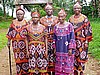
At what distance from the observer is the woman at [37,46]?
18.0 feet

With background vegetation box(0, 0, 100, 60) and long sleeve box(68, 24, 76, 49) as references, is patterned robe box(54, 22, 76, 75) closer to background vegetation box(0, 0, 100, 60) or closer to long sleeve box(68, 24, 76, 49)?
long sleeve box(68, 24, 76, 49)

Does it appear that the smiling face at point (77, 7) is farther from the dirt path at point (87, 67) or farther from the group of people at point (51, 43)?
the dirt path at point (87, 67)

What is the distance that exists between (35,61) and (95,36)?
26.7 feet

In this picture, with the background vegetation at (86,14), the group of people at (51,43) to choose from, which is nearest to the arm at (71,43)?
the group of people at (51,43)

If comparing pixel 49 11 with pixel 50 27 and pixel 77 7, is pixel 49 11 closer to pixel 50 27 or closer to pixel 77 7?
pixel 50 27

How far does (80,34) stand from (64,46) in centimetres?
65

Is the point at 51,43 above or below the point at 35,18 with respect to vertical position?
below

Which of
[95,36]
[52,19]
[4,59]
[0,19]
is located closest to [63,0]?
[0,19]

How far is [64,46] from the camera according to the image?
17.9 ft

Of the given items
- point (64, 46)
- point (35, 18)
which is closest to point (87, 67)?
point (64, 46)

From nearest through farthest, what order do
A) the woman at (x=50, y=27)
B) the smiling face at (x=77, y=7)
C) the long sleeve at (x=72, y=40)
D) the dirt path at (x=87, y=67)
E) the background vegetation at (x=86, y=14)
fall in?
the long sleeve at (x=72, y=40), the smiling face at (x=77, y=7), the woman at (x=50, y=27), the dirt path at (x=87, y=67), the background vegetation at (x=86, y=14)

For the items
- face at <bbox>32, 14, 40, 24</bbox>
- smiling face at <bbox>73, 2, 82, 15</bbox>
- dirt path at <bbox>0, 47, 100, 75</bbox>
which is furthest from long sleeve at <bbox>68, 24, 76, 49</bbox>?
dirt path at <bbox>0, 47, 100, 75</bbox>

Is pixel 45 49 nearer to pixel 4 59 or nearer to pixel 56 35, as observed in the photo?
pixel 56 35

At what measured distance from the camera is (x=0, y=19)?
2706 centimetres
